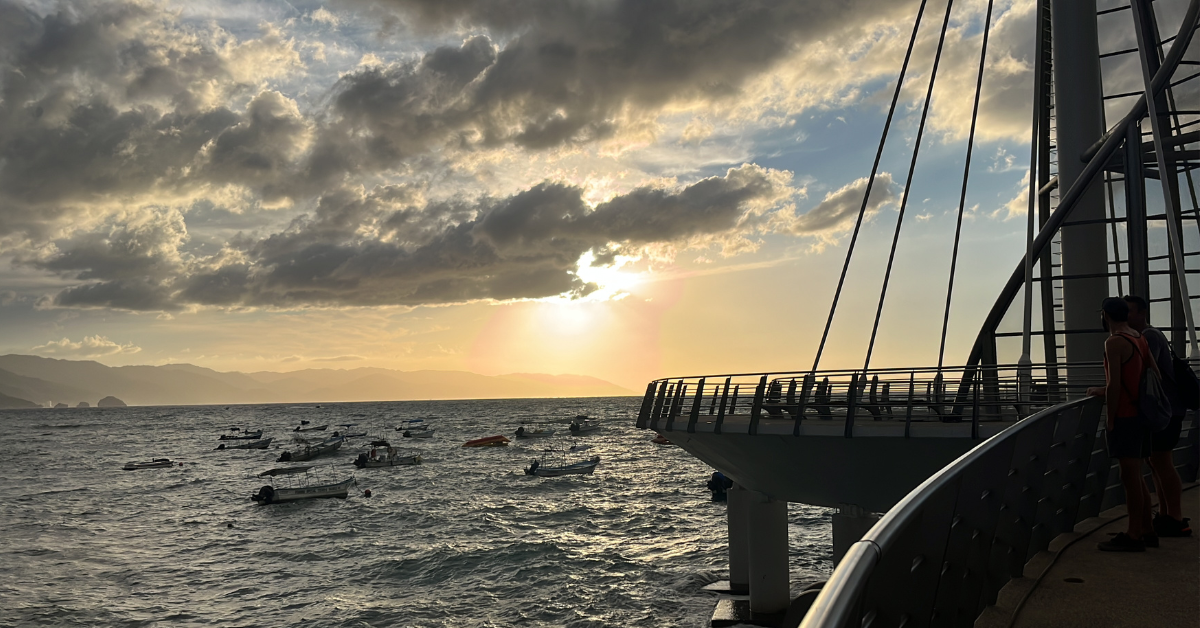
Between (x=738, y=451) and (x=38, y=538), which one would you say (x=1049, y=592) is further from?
(x=38, y=538)

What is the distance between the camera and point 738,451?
1827 centimetres

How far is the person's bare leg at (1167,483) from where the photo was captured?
5934 millimetres

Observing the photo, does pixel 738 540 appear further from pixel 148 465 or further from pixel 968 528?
pixel 148 465

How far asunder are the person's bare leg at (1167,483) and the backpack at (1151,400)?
56cm

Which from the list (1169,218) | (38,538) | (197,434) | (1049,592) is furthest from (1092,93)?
(197,434)

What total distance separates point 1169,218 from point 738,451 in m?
10.4

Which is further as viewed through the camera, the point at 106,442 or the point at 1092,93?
the point at 106,442

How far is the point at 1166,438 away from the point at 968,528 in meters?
3.48

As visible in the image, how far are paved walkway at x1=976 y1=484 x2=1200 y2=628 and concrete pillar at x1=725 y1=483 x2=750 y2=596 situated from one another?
56.2ft

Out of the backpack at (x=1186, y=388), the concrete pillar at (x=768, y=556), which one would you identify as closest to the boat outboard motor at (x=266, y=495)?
the concrete pillar at (x=768, y=556)

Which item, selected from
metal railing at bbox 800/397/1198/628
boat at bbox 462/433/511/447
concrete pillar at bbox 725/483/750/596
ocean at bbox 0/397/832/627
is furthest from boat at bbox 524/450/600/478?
metal railing at bbox 800/397/1198/628

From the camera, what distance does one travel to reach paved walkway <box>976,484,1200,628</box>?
4059 mm

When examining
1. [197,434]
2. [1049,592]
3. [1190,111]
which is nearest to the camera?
[1049,592]

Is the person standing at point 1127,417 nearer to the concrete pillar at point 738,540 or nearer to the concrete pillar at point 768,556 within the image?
the concrete pillar at point 768,556
